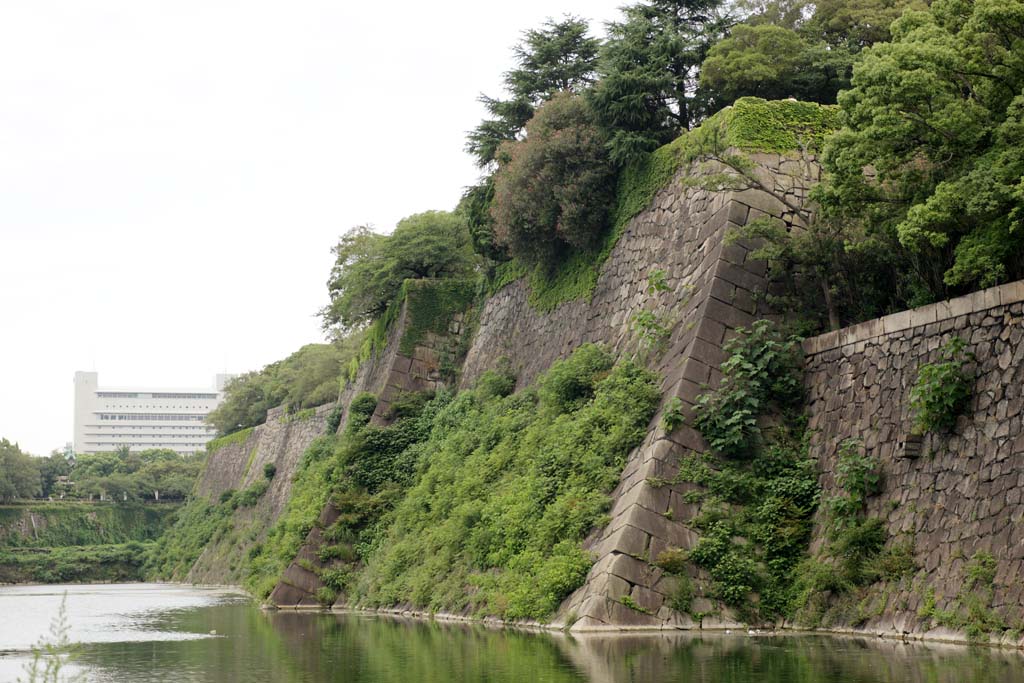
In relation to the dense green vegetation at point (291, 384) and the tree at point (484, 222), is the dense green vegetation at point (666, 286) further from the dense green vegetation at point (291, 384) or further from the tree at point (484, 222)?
the dense green vegetation at point (291, 384)

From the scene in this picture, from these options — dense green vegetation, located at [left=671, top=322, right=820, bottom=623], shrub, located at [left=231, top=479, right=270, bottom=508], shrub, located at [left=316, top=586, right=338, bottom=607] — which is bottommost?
shrub, located at [left=316, top=586, right=338, bottom=607]

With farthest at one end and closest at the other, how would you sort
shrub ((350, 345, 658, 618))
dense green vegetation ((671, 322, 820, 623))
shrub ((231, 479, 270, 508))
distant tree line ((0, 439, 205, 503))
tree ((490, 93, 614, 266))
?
distant tree line ((0, 439, 205, 503)) → shrub ((231, 479, 270, 508)) → tree ((490, 93, 614, 266)) → shrub ((350, 345, 658, 618)) → dense green vegetation ((671, 322, 820, 623))

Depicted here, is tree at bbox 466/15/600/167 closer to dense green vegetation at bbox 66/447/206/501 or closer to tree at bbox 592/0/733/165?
tree at bbox 592/0/733/165

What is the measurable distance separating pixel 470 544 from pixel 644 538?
5.80 m

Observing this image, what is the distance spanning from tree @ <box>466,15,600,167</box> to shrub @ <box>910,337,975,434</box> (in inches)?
728

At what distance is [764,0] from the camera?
82.3 feet

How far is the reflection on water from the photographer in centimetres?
1052

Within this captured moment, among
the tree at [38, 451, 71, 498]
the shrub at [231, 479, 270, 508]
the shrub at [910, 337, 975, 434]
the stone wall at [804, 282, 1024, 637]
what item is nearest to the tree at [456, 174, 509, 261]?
the stone wall at [804, 282, 1024, 637]

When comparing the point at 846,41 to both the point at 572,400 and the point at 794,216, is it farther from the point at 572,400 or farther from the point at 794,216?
the point at 572,400

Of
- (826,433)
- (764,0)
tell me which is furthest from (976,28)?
(764,0)

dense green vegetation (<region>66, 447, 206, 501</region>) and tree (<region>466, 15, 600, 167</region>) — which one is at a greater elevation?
tree (<region>466, 15, 600, 167</region>)

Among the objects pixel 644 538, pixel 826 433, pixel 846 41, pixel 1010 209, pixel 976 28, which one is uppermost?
pixel 846 41

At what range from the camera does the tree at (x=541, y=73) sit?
1242 inches

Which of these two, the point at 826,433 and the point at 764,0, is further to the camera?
the point at 764,0
